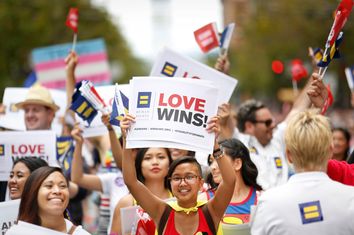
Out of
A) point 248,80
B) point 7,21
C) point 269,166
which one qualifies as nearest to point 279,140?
point 269,166

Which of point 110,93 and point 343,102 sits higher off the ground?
point 343,102

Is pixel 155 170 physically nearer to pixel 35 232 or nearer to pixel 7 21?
pixel 35 232

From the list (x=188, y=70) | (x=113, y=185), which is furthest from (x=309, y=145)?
(x=113, y=185)

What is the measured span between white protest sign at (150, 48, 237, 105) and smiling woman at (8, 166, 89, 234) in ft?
7.67

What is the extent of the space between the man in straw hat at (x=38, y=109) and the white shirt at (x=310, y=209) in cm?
450

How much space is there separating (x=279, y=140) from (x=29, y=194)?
12.7 ft

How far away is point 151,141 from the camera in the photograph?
16.9ft

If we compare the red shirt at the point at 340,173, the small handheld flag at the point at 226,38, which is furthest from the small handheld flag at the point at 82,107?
the red shirt at the point at 340,173

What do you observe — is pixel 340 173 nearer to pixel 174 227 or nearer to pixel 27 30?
pixel 174 227

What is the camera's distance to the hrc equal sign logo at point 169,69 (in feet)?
25.8

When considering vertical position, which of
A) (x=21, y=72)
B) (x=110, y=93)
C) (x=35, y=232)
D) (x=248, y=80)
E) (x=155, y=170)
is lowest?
(x=35, y=232)

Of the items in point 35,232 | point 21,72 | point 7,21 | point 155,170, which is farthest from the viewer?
point 21,72

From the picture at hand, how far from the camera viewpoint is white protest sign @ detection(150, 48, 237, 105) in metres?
7.21

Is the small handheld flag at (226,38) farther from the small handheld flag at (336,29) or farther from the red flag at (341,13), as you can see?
the red flag at (341,13)
